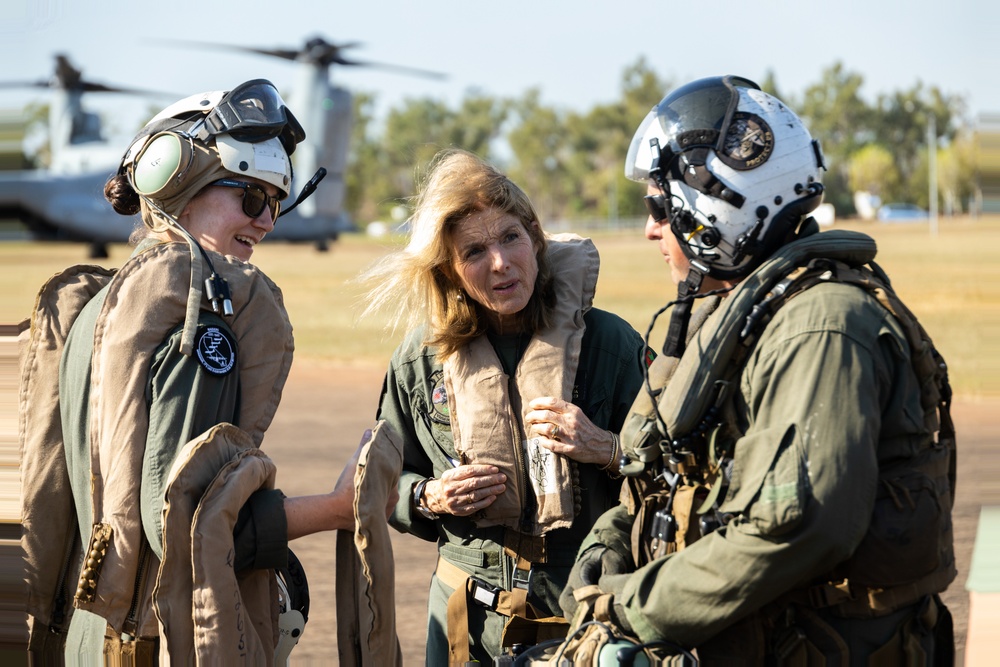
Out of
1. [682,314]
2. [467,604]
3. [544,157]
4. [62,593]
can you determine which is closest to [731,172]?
[682,314]

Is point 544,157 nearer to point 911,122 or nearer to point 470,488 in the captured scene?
point 911,122

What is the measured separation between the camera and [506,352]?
455 cm

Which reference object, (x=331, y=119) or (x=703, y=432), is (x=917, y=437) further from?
(x=331, y=119)

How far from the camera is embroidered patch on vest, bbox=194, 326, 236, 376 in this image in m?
3.32

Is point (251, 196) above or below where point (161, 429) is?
above

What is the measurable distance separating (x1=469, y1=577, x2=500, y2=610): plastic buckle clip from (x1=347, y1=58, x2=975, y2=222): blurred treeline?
10924 cm

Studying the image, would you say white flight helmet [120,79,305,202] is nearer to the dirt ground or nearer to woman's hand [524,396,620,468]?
woman's hand [524,396,620,468]

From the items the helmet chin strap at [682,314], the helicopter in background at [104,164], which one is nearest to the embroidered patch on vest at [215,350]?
the helmet chin strap at [682,314]

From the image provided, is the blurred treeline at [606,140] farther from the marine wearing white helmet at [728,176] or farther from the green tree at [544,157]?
the marine wearing white helmet at [728,176]

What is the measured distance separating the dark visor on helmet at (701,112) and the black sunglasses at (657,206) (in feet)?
0.55

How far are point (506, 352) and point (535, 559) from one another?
887mm

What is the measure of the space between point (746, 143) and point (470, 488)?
1.79 metres

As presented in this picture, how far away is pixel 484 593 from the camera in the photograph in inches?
169

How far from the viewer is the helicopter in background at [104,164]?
4831cm
